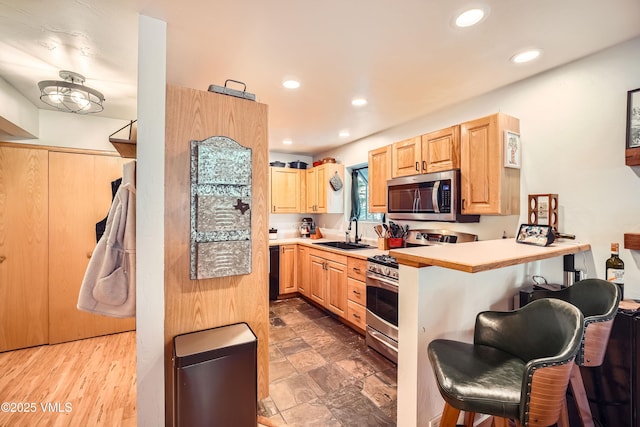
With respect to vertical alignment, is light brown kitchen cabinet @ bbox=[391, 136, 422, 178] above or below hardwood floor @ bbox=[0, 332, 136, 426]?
above

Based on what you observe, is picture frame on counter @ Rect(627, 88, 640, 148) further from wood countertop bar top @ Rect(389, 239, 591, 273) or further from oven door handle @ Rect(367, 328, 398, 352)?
oven door handle @ Rect(367, 328, 398, 352)

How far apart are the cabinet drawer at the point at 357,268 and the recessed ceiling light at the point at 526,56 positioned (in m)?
2.10

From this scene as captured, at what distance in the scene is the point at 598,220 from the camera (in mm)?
1857

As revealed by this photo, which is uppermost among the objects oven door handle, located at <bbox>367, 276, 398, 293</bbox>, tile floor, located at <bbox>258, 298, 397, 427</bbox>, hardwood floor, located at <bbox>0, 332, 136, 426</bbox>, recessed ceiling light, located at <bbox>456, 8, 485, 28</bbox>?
recessed ceiling light, located at <bbox>456, 8, 485, 28</bbox>

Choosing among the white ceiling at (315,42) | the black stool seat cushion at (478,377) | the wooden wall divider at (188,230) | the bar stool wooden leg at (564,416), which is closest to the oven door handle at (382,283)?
the black stool seat cushion at (478,377)

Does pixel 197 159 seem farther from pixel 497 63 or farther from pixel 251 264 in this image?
pixel 497 63

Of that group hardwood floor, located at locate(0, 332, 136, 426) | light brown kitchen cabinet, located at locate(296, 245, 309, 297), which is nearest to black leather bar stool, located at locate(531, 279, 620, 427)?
hardwood floor, located at locate(0, 332, 136, 426)

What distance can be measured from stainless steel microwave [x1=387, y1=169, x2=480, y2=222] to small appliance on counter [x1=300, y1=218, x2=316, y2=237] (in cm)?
215

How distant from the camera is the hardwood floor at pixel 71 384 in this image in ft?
6.09

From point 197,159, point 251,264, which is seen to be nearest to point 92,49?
point 197,159

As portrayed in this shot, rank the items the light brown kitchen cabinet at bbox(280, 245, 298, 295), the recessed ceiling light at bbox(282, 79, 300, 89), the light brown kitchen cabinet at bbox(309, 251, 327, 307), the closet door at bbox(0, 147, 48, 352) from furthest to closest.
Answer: the light brown kitchen cabinet at bbox(280, 245, 298, 295), the light brown kitchen cabinet at bbox(309, 251, 327, 307), the closet door at bbox(0, 147, 48, 352), the recessed ceiling light at bbox(282, 79, 300, 89)

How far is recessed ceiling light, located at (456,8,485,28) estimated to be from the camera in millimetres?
1451

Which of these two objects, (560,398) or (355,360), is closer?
(560,398)

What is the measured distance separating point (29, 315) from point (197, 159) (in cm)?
296
